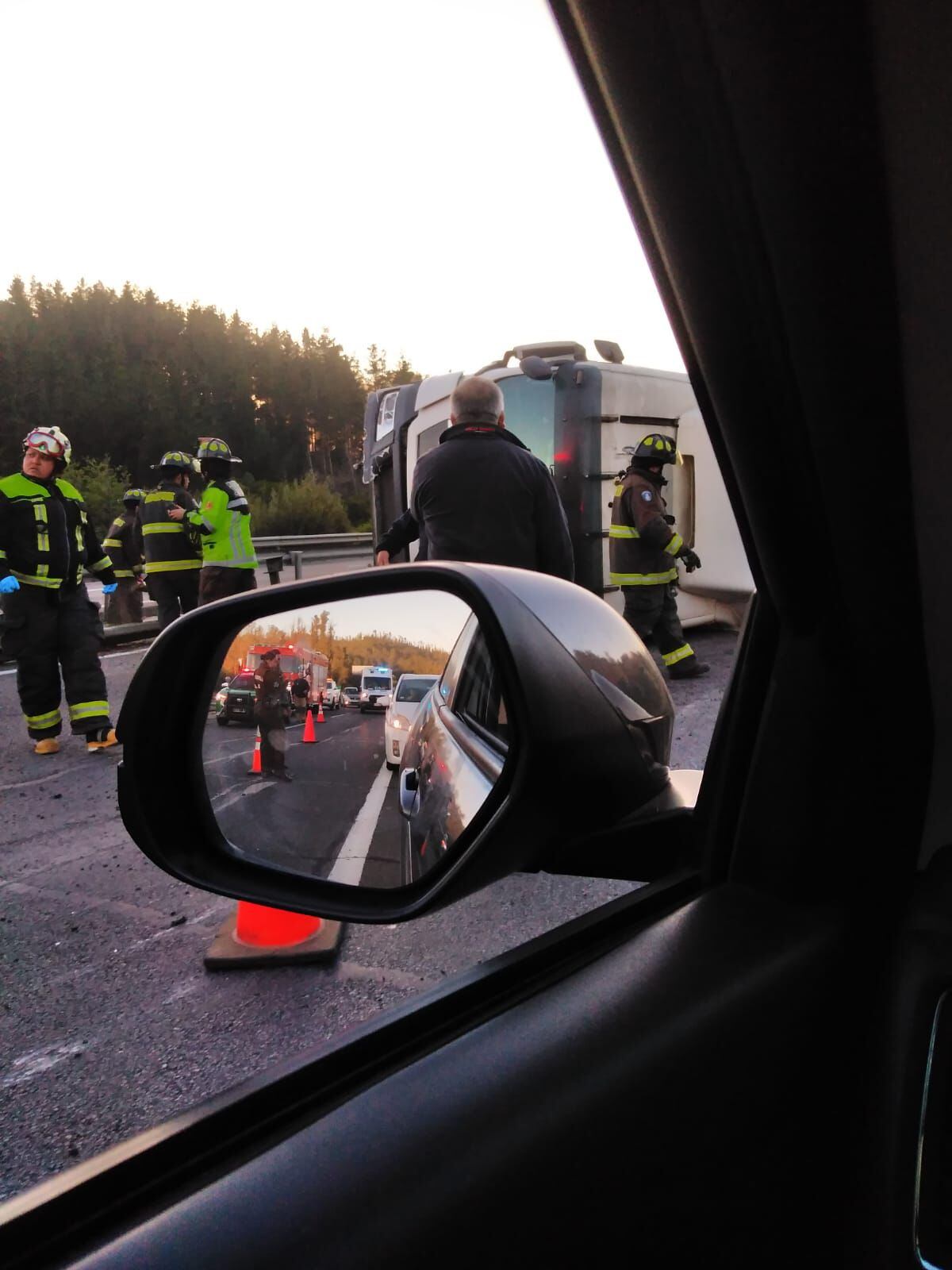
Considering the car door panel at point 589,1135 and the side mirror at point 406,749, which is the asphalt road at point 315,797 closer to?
the side mirror at point 406,749

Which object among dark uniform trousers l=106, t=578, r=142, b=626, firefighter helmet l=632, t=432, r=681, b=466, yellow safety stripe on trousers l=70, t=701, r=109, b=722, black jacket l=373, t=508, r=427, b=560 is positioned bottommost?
yellow safety stripe on trousers l=70, t=701, r=109, b=722

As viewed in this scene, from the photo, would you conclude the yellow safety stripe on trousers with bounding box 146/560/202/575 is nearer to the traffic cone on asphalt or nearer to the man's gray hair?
the man's gray hair

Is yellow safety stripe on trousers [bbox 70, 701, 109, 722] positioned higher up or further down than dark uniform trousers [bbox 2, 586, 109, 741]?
further down

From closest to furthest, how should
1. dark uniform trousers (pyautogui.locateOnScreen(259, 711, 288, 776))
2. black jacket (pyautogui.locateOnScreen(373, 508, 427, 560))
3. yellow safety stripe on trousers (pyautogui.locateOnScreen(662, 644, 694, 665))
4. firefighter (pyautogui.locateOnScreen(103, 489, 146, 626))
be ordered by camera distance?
1. dark uniform trousers (pyautogui.locateOnScreen(259, 711, 288, 776))
2. black jacket (pyautogui.locateOnScreen(373, 508, 427, 560))
3. yellow safety stripe on trousers (pyautogui.locateOnScreen(662, 644, 694, 665))
4. firefighter (pyautogui.locateOnScreen(103, 489, 146, 626))

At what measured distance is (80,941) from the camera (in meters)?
3.19

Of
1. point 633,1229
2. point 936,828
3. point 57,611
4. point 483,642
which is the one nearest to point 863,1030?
point 936,828

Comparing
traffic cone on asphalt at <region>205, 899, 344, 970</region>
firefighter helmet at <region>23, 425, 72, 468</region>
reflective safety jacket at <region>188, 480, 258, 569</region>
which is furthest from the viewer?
reflective safety jacket at <region>188, 480, 258, 569</region>

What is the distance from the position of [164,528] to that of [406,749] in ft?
25.8

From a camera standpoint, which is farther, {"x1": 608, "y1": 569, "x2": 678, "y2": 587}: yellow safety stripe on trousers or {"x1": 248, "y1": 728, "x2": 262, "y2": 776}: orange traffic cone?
{"x1": 608, "y1": 569, "x2": 678, "y2": 587}: yellow safety stripe on trousers

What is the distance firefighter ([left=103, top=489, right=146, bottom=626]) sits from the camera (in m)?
9.40

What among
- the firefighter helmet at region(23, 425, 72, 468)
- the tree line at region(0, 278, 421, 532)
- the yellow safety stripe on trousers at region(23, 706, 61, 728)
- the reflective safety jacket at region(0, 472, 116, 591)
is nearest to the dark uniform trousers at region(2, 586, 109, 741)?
the yellow safety stripe on trousers at region(23, 706, 61, 728)

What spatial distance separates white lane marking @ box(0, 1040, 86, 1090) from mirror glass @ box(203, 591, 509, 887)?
1.64 meters

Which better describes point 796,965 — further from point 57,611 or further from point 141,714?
point 57,611

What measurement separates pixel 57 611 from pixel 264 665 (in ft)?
20.0
